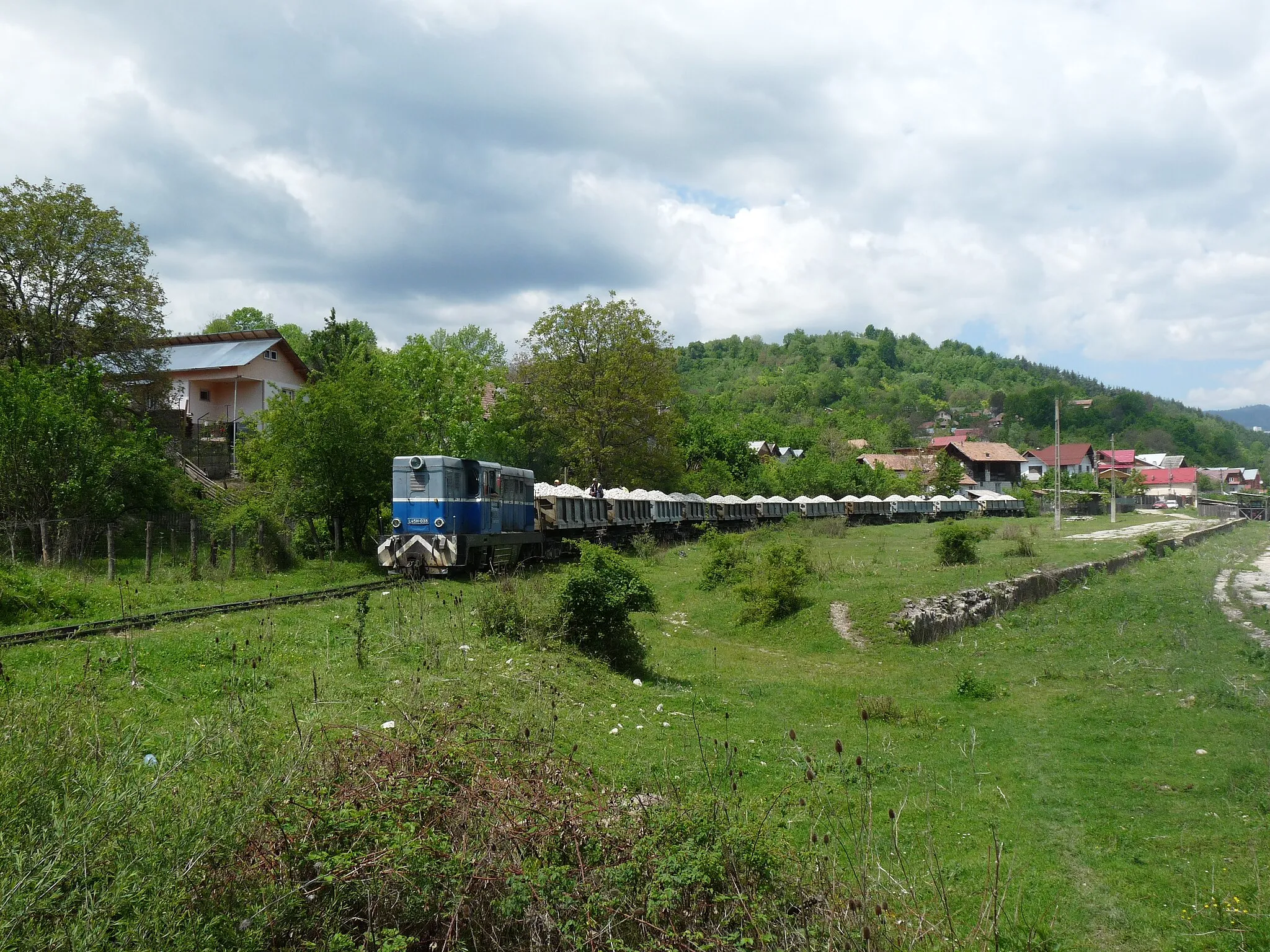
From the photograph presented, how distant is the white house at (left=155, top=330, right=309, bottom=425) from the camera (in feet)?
130

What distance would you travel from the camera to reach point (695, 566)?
30.6 metres

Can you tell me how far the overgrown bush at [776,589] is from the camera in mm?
19609

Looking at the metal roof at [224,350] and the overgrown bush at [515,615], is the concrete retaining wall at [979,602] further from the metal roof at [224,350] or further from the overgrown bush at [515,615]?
the metal roof at [224,350]

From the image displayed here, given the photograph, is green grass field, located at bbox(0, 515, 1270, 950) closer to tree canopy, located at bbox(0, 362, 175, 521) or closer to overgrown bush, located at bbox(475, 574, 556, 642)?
overgrown bush, located at bbox(475, 574, 556, 642)

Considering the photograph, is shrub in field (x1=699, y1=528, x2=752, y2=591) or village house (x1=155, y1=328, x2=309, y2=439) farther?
village house (x1=155, y1=328, x2=309, y2=439)

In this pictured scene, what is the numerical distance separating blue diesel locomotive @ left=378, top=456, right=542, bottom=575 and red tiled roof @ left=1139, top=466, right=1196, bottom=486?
389 ft

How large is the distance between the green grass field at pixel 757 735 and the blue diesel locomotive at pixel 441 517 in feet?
8.06

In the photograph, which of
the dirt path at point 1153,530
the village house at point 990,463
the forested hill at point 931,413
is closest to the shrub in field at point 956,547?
the dirt path at point 1153,530

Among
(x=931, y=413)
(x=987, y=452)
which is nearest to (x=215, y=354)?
(x=987, y=452)

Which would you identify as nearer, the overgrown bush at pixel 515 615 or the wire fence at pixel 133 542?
the overgrown bush at pixel 515 615

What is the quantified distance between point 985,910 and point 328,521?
82.4ft

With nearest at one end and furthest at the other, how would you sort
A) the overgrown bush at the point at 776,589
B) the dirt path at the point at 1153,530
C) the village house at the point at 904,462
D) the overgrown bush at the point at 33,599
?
the overgrown bush at the point at 33,599 → the overgrown bush at the point at 776,589 → the dirt path at the point at 1153,530 → the village house at the point at 904,462

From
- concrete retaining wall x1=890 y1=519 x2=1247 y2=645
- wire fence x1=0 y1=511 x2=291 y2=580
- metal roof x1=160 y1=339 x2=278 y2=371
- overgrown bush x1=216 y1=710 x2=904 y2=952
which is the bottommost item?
concrete retaining wall x1=890 y1=519 x2=1247 y2=645

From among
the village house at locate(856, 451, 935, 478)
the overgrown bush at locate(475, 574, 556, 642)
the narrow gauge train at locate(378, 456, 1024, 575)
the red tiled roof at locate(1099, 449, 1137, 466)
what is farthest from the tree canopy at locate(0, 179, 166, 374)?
the red tiled roof at locate(1099, 449, 1137, 466)
